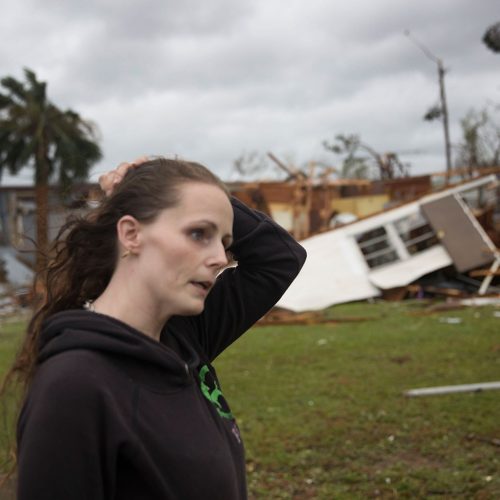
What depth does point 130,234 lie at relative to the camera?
4.95ft

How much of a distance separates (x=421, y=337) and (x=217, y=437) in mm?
8336

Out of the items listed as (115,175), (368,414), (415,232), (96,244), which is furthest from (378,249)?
(96,244)

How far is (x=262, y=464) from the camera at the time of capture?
4.75 metres

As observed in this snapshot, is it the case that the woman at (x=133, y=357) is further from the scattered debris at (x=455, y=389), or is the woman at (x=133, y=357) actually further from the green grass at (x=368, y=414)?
the scattered debris at (x=455, y=389)

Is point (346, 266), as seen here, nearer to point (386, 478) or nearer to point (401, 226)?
point (401, 226)

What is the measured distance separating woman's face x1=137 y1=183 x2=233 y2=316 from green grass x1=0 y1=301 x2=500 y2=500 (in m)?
0.70

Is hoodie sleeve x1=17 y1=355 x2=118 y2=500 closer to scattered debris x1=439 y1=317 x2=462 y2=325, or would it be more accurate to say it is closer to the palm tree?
scattered debris x1=439 y1=317 x2=462 y2=325

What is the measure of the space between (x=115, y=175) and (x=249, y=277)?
0.57 metres

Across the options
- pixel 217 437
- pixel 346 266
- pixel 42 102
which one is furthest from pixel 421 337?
pixel 42 102

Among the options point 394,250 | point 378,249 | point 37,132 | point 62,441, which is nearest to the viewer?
point 62,441

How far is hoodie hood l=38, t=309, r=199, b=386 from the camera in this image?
52.7 inches

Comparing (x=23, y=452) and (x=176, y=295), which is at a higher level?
(x=176, y=295)

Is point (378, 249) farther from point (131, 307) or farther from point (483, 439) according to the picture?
point (131, 307)

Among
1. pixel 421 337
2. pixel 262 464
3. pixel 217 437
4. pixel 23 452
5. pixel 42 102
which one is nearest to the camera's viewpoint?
pixel 23 452
